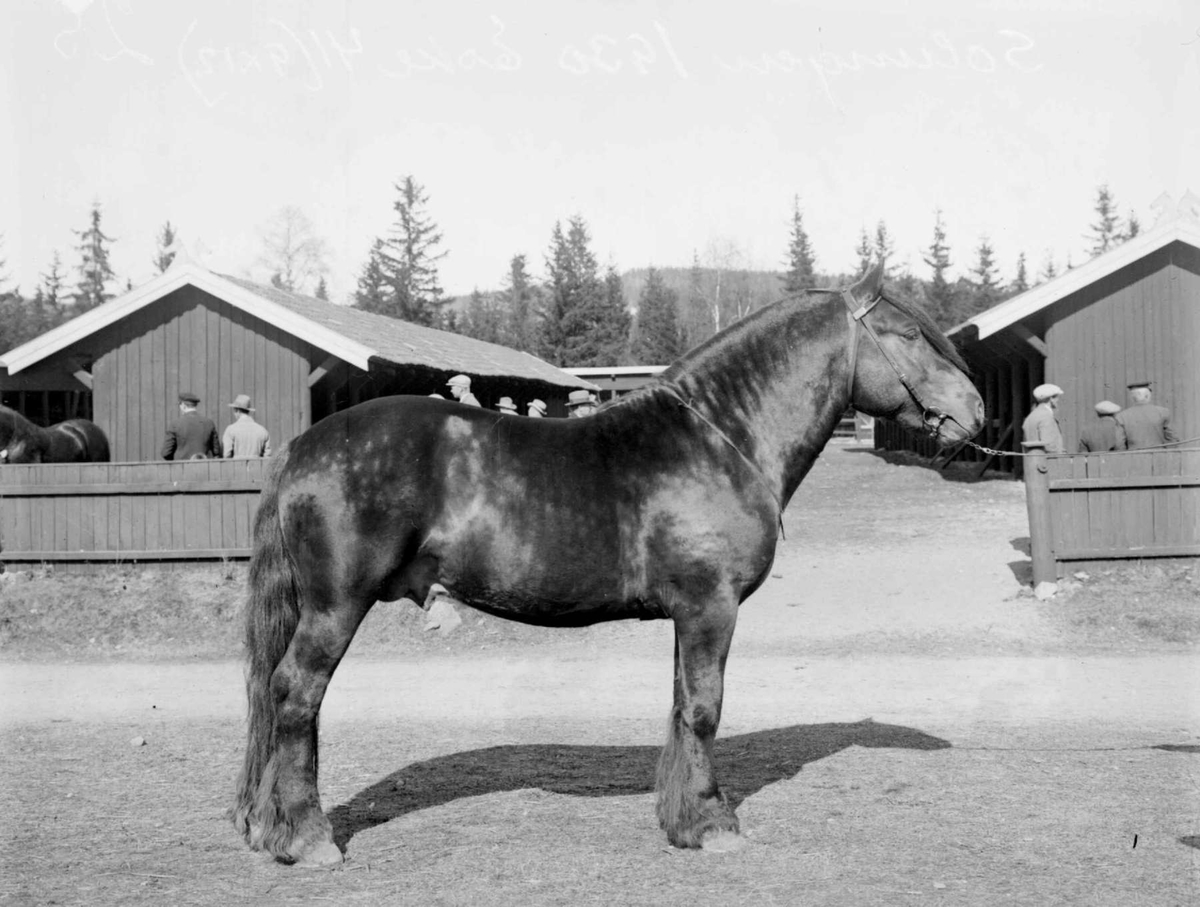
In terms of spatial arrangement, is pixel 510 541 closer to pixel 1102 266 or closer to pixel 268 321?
pixel 268 321

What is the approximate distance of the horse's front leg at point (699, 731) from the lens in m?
4.75

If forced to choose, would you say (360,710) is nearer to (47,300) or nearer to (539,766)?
(539,766)

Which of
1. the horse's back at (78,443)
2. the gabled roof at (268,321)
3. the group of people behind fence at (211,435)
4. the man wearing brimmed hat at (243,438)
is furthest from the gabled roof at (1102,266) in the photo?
the horse's back at (78,443)

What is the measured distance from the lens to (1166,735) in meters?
6.66

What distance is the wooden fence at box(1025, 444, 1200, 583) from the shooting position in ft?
38.5

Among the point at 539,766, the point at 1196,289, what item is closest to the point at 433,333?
the point at 1196,289

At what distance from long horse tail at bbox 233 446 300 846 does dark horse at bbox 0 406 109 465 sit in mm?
11988

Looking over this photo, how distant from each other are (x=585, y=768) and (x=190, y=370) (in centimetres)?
1317

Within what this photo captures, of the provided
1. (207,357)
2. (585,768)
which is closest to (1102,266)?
(207,357)

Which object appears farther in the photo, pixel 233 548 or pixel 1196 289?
pixel 1196 289

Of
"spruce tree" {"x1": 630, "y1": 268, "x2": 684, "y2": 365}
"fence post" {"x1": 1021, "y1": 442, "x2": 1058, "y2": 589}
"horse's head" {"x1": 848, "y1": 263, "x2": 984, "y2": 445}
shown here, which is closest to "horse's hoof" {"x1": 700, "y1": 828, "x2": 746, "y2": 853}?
"horse's head" {"x1": 848, "y1": 263, "x2": 984, "y2": 445}

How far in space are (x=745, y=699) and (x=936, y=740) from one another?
1.96m

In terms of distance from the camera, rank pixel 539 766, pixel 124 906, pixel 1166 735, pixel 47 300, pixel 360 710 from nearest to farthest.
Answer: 1. pixel 124 906
2. pixel 539 766
3. pixel 1166 735
4. pixel 360 710
5. pixel 47 300

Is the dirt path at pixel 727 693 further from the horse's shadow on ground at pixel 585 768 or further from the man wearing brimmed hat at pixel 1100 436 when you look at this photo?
the man wearing brimmed hat at pixel 1100 436
